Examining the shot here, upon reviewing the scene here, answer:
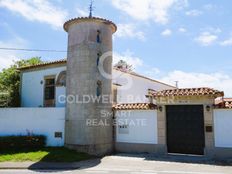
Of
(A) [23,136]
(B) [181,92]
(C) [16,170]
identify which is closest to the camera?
(C) [16,170]

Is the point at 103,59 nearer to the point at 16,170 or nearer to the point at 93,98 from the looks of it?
the point at 93,98

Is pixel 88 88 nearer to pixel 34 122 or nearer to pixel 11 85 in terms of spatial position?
pixel 34 122

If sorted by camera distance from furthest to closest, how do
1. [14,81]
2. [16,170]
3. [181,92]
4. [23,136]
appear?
1. [14,81]
2. [23,136]
3. [181,92]
4. [16,170]

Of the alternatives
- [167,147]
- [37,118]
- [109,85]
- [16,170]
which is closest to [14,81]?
[37,118]

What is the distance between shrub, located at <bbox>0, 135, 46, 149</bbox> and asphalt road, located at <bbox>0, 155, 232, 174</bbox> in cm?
432

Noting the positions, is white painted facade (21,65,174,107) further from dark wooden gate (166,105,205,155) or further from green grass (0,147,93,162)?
dark wooden gate (166,105,205,155)

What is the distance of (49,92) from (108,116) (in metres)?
6.10

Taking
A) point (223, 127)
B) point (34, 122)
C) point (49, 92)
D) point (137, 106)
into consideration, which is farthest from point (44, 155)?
point (223, 127)

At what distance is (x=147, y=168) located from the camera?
1144 cm

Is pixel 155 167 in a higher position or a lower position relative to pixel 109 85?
lower

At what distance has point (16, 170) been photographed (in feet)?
37.5

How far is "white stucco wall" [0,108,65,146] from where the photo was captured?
16219mm

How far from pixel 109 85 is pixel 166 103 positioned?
3793mm

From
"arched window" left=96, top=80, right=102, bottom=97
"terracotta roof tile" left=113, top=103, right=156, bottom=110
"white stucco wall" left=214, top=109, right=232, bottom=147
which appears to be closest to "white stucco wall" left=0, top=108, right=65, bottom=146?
"arched window" left=96, top=80, right=102, bottom=97
